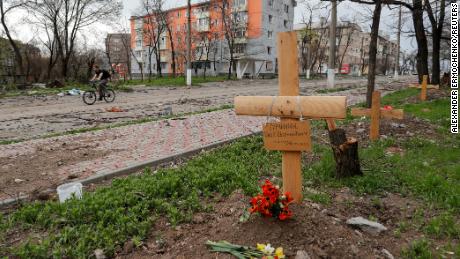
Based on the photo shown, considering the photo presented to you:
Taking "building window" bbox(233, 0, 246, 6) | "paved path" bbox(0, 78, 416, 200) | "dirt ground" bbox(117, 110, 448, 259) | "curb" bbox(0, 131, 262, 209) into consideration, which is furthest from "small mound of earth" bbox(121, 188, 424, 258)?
"building window" bbox(233, 0, 246, 6)

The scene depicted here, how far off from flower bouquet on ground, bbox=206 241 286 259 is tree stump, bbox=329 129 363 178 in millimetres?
2338

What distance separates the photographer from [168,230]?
133 inches

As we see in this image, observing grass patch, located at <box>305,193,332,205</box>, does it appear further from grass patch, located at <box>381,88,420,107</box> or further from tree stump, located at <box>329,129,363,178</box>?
grass patch, located at <box>381,88,420,107</box>

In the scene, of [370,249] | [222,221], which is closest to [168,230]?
[222,221]

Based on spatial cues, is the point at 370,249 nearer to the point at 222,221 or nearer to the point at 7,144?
the point at 222,221

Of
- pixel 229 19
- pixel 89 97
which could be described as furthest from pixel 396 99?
pixel 229 19

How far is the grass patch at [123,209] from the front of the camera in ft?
10.2

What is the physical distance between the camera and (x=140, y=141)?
7.50m

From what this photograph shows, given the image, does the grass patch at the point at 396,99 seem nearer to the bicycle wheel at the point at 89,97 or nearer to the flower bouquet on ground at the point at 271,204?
the flower bouquet on ground at the point at 271,204

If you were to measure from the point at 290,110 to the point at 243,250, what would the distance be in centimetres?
127

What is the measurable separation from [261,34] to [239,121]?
4809 cm

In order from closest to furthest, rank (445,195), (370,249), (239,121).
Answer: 1. (370,249)
2. (445,195)
3. (239,121)

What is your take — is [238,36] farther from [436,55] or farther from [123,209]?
[123,209]

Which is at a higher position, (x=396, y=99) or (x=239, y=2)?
(x=239, y=2)
